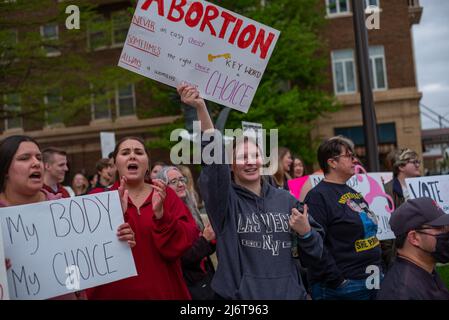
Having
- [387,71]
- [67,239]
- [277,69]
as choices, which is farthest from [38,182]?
[387,71]

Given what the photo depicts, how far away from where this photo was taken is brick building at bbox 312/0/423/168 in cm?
2122

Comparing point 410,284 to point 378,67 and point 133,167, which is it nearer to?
point 133,167

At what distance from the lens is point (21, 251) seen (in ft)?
9.12

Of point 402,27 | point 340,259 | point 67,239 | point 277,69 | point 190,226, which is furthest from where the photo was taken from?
point 402,27

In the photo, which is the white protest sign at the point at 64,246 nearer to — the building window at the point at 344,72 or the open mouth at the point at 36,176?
the open mouth at the point at 36,176

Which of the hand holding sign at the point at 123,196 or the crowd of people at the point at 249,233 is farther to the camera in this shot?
the hand holding sign at the point at 123,196

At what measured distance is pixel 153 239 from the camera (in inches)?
127

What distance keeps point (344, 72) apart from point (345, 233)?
64.2ft

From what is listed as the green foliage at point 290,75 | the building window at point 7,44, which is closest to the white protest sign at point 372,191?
the building window at point 7,44

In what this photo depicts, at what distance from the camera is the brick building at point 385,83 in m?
21.2

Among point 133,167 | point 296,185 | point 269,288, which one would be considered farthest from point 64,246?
point 296,185

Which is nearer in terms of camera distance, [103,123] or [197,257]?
[197,257]
